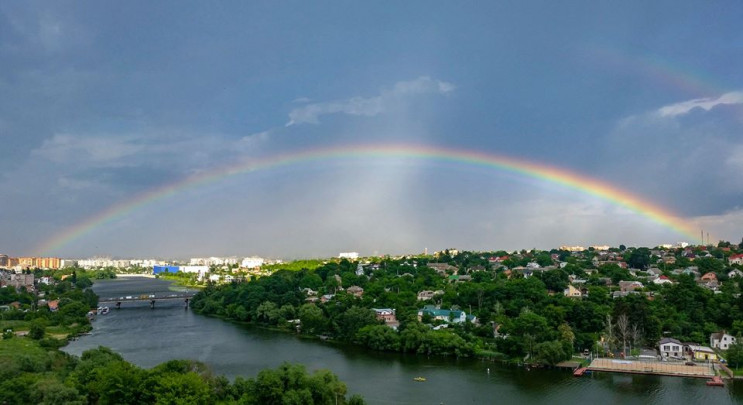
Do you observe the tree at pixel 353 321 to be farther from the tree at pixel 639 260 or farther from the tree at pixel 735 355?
the tree at pixel 639 260

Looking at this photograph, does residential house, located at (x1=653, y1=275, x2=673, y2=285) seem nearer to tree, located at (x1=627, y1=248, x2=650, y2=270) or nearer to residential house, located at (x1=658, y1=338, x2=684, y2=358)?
tree, located at (x1=627, y1=248, x2=650, y2=270)

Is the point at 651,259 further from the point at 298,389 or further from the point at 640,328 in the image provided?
the point at 298,389

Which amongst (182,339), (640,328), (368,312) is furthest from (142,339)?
(640,328)

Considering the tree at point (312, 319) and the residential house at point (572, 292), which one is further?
the residential house at point (572, 292)

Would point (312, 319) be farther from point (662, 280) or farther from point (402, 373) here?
point (662, 280)

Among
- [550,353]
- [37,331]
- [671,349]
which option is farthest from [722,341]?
[37,331]

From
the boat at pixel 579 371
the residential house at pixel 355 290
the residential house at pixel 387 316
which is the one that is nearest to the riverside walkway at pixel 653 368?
the boat at pixel 579 371

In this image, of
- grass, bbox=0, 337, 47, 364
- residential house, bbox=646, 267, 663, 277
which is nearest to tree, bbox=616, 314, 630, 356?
residential house, bbox=646, 267, 663, 277
